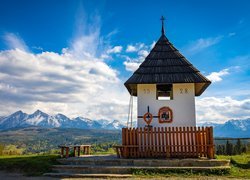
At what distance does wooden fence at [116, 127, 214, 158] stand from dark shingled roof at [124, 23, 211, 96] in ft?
8.81

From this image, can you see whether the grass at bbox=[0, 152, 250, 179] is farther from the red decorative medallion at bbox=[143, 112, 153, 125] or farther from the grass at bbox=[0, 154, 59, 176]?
the red decorative medallion at bbox=[143, 112, 153, 125]

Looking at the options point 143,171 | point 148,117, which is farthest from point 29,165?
point 148,117

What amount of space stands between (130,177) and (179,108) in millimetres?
5489

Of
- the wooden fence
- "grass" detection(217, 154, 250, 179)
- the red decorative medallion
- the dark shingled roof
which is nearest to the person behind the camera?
"grass" detection(217, 154, 250, 179)

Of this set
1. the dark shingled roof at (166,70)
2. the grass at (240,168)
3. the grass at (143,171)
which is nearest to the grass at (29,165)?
the grass at (143,171)

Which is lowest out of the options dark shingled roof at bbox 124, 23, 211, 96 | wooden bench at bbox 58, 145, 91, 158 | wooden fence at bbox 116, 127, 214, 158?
wooden bench at bbox 58, 145, 91, 158

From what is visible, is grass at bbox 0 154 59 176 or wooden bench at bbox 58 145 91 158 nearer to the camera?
grass at bbox 0 154 59 176

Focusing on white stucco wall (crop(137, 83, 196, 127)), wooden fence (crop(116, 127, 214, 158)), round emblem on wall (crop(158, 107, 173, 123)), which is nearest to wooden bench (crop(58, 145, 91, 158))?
wooden fence (crop(116, 127, 214, 158))

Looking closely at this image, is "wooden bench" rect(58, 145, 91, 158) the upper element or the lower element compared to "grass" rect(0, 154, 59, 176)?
upper

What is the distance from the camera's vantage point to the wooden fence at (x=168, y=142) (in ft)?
46.9

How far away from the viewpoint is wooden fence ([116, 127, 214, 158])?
1430cm

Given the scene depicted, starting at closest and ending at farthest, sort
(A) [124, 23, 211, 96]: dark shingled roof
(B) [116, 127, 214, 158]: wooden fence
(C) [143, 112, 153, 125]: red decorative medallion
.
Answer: (B) [116, 127, 214, 158]: wooden fence < (A) [124, 23, 211, 96]: dark shingled roof < (C) [143, 112, 153, 125]: red decorative medallion

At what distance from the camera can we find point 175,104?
16.0 m

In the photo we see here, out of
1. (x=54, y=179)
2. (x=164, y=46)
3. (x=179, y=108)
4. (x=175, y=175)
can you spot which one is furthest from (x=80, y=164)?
(x=164, y=46)
